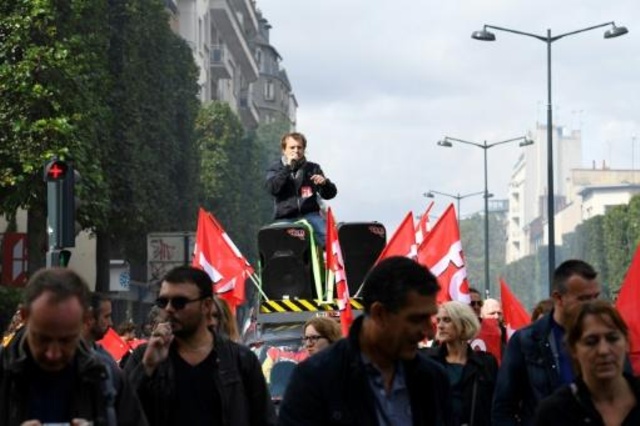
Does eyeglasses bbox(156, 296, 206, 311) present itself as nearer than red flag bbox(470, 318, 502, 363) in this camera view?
Yes

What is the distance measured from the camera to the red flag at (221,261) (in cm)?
1702

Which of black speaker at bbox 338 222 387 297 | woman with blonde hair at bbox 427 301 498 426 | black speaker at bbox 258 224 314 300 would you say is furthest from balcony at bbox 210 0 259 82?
woman with blonde hair at bbox 427 301 498 426

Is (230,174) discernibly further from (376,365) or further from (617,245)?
(376,365)

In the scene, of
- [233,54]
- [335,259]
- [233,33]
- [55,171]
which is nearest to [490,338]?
[335,259]

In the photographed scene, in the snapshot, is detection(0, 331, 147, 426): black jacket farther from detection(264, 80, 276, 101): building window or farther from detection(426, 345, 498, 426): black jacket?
detection(264, 80, 276, 101): building window

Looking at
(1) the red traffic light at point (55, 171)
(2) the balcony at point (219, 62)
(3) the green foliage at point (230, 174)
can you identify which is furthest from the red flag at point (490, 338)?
(2) the balcony at point (219, 62)

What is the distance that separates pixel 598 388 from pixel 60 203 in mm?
10696

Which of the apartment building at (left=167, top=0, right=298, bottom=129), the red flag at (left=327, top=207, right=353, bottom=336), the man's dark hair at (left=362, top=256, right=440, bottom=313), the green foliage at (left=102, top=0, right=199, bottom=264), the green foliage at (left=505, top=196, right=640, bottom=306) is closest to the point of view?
the man's dark hair at (left=362, top=256, right=440, bottom=313)

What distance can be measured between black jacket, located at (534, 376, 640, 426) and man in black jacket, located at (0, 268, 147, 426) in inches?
55.6

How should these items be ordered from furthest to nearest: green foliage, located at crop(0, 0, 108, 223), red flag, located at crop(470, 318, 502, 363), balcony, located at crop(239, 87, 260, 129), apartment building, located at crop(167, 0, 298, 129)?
balcony, located at crop(239, 87, 260, 129), apartment building, located at crop(167, 0, 298, 129), green foliage, located at crop(0, 0, 108, 223), red flag, located at crop(470, 318, 502, 363)

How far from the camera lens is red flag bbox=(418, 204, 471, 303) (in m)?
14.7

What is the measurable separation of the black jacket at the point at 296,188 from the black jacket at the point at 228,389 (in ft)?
29.6

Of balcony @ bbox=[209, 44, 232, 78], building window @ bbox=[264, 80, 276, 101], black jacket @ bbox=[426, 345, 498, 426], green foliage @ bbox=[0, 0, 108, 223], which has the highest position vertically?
building window @ bbox=[264, 80, 276, 101]

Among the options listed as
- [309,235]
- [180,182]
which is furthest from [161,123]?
[309,235]
